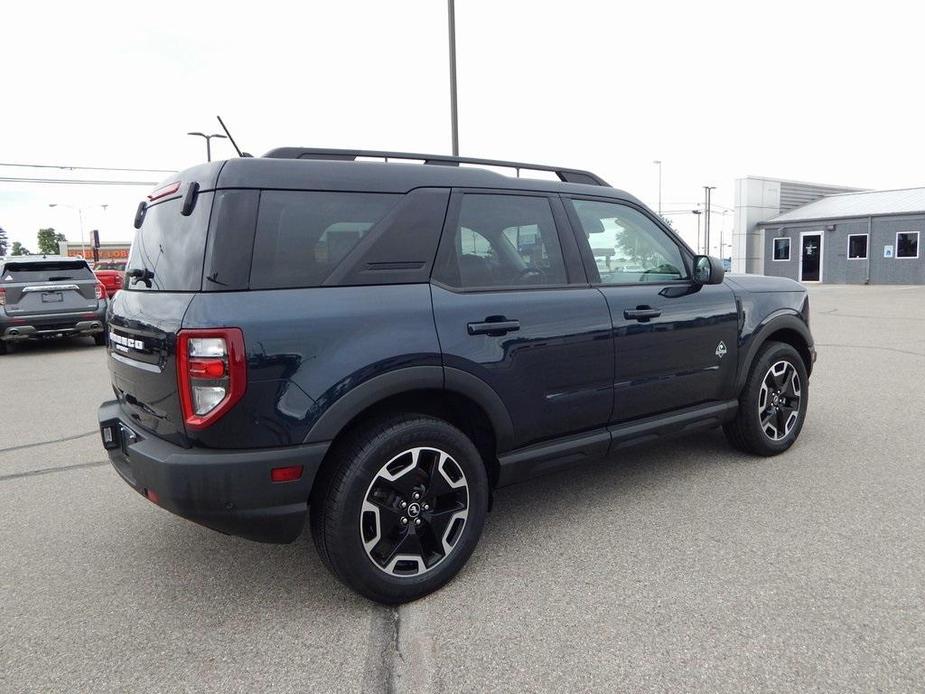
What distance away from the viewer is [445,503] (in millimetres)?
2967

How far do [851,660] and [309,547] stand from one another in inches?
95.2

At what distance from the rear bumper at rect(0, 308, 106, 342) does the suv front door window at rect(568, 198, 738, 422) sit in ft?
33.7

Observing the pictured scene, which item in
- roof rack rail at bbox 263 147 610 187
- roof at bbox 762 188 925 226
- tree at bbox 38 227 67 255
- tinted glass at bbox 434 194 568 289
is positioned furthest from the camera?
tree at bbox 38 227 67 255

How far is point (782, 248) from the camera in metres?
34.0

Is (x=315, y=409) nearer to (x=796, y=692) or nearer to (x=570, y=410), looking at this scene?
(x=570, y=410)

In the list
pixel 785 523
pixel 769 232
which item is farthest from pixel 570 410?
pixel 769 232

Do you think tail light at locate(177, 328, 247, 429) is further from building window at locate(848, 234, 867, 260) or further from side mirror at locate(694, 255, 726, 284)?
building window at locate(848, 234, 867, 260)

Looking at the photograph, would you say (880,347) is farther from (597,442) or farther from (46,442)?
(46,442)

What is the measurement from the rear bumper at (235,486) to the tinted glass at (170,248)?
0.66 m

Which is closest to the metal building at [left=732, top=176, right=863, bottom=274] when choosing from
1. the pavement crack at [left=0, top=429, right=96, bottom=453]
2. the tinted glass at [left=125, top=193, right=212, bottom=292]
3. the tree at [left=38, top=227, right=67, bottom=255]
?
the pavement crack at [left=0, top=429, right=96, bottom=453]

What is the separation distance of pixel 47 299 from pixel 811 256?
1290 inches

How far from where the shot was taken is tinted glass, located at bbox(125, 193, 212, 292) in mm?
2600

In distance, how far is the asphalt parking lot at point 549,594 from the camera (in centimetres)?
234

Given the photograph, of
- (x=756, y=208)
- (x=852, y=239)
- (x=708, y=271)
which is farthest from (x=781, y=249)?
(x=708, y=271)
